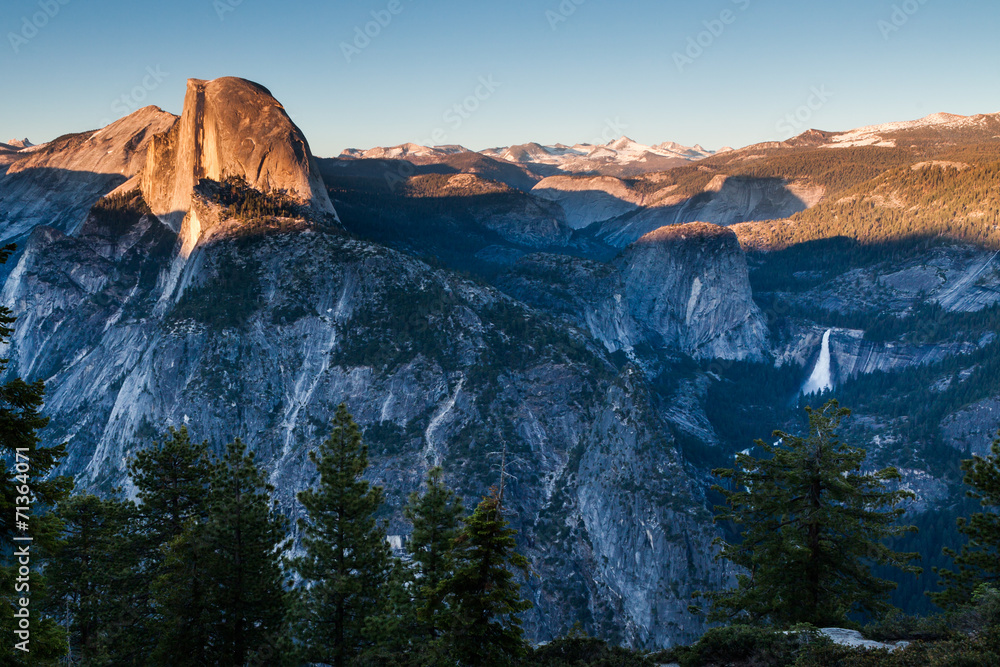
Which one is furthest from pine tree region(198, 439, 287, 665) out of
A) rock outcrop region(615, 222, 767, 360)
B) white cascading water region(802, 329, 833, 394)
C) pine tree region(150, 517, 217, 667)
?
white cascading water region(802, 329, 833, 394)

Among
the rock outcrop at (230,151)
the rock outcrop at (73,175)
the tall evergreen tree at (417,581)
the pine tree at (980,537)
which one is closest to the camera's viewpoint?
the tall evergreen tree at (417,581)

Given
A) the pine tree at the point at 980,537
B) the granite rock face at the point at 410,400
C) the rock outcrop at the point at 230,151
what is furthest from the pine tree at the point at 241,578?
the rock outcrop at the point at 230,151

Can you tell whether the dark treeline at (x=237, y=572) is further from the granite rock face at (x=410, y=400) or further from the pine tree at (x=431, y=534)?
the granite rock face at (x=410, y=400)

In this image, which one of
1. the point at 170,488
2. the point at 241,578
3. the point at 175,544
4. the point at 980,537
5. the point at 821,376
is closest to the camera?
the point at 175,544

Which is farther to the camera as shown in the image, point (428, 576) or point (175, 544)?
point (428, 576)

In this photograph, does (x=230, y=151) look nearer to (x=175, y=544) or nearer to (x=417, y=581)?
(x=175, y=544)

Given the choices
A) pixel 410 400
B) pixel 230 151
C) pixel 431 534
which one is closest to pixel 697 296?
pixel 410 400

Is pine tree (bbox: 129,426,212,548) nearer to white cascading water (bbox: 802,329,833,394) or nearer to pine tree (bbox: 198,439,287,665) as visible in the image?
pine tree (bbox: 198,439,287,665)
